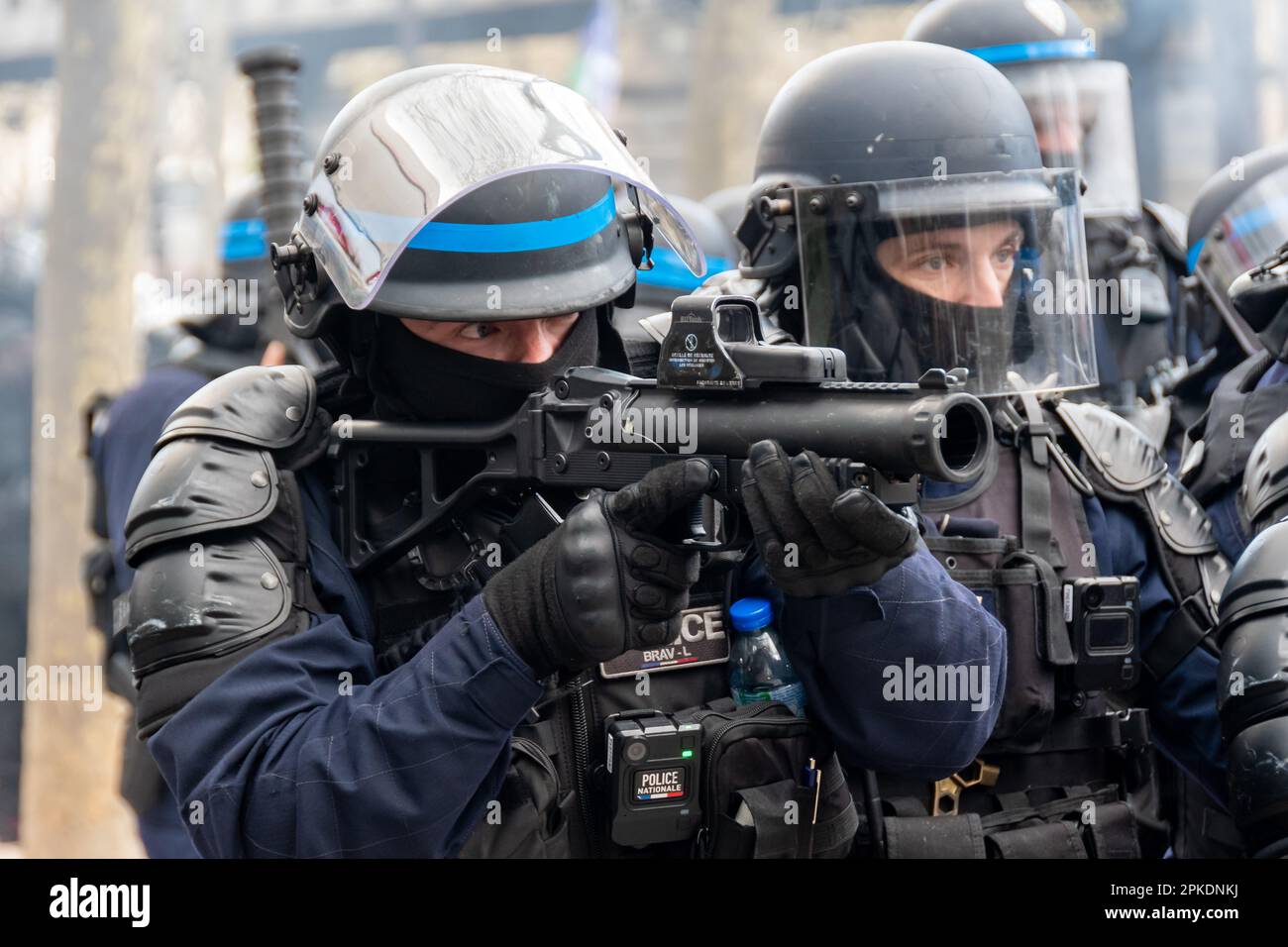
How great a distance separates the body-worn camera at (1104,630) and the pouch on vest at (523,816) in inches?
39.3

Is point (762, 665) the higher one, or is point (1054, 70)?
point (1054, 70)

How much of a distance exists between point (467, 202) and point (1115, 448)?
134cm

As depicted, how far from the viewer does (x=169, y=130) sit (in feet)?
64.0

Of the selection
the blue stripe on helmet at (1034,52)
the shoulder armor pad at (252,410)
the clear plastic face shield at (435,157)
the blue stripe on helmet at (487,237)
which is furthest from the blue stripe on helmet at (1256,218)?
the shoulder armor pad at (252,410)

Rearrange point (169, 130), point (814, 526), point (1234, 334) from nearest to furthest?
point (814, 526) < point (1234, 334) < point (169, 130)

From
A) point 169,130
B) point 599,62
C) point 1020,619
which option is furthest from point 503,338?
point 169,130

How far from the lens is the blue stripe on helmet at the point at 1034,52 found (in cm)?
454

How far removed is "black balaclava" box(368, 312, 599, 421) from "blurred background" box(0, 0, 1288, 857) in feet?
6.05

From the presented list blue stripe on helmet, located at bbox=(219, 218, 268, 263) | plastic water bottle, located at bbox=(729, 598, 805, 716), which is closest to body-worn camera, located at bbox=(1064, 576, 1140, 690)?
plastic water bottle, located at bbox=(729, 598, 805, 716)

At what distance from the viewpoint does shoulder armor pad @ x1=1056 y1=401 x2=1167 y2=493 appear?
312 centimetres

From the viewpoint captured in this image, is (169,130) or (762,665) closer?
(762,665)

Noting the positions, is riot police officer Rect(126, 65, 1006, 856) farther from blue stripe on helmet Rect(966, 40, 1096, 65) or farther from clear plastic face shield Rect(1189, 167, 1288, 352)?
clear plastic face shield Rect(1189, 167, 1288, 352)

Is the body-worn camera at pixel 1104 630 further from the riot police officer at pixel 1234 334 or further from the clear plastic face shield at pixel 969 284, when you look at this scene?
the clear plastic face shield at pixel 969 284

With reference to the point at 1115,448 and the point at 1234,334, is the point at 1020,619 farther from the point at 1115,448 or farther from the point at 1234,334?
the point at 1234,334
